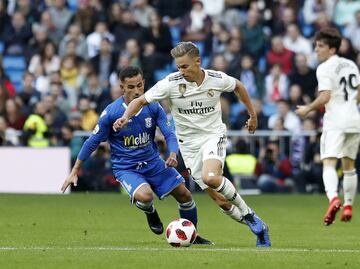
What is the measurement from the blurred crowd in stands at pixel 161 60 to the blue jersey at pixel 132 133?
9.08 meters

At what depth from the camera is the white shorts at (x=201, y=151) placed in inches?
497

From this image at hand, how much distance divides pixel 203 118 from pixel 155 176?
46.4 inches

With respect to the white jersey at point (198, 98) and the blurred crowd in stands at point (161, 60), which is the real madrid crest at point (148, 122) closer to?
the white jersey at point (198, 98)

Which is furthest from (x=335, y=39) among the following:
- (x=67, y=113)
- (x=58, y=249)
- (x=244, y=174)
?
(x=67, y=113)

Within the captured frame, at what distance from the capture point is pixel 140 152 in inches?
535

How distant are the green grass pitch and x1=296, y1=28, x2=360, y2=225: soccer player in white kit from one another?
738 mm

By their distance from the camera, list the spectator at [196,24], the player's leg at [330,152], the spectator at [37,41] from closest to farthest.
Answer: the player's leg at [330,152] → the spectator at [196,24] → the spectator at [37,41]

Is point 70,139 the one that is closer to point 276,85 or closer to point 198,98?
point 276,85

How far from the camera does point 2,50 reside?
27.8 meters

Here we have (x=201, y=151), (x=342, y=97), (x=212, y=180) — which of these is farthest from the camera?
(x=342, y=97)

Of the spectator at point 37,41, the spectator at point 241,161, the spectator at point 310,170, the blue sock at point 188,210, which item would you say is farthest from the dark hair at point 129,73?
the spectator at point 37,41

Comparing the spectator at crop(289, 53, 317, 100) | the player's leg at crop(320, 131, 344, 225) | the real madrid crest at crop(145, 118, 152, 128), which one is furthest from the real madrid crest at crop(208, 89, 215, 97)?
the spectator at crop(289, 53, 317, 100)

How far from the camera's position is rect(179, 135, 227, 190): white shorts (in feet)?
41.4

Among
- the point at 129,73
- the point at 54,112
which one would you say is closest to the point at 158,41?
the point at 54,112
